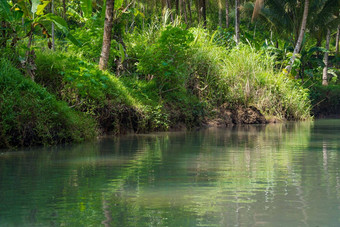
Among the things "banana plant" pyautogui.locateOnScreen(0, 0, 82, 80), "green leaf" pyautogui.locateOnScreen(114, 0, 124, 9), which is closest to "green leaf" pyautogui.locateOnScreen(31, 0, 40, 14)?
"banana plant" pyautogui.locateOnScreen(0, 0, 82, 80)

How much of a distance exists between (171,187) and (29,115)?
21.9 feet

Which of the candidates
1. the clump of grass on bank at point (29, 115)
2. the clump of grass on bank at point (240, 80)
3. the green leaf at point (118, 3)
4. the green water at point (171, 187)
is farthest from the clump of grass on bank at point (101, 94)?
the clump of grass on bank at point (240, 80)

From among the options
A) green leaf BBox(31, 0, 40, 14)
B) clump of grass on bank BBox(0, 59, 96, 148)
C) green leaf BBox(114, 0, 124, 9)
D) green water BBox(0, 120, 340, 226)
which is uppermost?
green leaf BBox(114, 0, 124, 9)

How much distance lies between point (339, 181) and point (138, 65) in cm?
1313

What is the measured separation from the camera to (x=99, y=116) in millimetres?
16562

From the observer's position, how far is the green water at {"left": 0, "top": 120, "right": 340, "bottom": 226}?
5.46 meters

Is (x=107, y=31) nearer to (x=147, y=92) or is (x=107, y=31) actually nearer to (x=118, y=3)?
(x=118, y=3)

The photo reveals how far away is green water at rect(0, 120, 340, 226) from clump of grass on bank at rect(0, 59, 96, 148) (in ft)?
3.03

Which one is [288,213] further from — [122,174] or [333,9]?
[333,9]

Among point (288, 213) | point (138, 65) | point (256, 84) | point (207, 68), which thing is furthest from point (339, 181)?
point (256, 84)

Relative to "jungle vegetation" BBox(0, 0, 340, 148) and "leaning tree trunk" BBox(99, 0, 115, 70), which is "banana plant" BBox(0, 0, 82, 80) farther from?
"leaning tree trunk" BBox(99, 0, 115, 70)

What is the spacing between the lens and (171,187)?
721cm

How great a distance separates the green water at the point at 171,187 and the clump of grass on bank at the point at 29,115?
3.03 ft

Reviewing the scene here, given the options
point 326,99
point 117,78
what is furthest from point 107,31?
point 326,99
